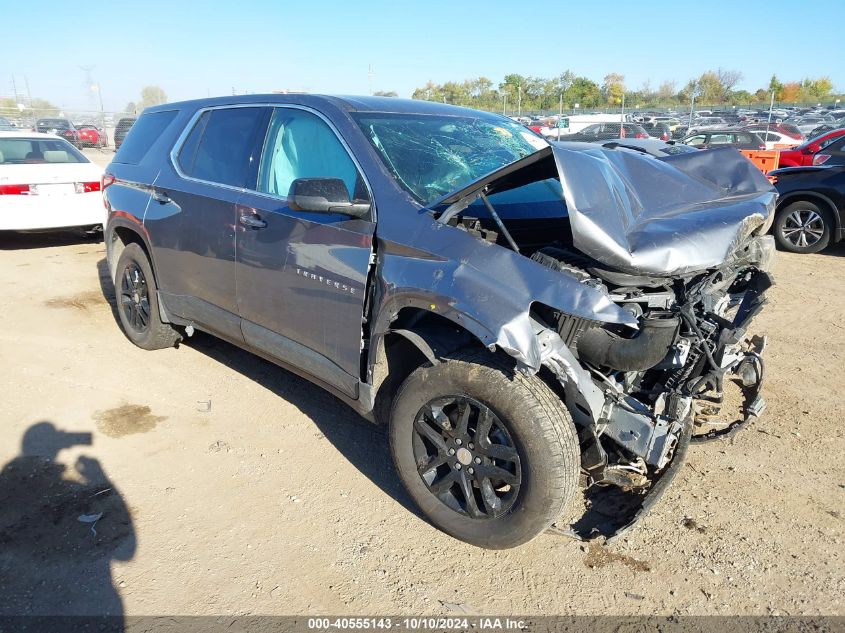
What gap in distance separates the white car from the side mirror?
618 centimetres

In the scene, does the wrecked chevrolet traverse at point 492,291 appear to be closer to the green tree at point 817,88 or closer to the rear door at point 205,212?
the rear door at point 205,212

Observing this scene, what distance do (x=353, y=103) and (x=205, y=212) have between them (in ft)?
3.97

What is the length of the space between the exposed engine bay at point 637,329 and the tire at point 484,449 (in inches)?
8.8

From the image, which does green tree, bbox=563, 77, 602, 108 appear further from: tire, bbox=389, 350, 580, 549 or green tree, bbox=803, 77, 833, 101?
tire, bbox=389, 350, 580, 549

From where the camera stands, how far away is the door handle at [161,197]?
444cm

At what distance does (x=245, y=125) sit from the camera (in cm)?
398

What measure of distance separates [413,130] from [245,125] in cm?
112

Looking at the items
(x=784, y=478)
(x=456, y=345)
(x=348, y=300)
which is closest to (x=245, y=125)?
(x=348, y=300)

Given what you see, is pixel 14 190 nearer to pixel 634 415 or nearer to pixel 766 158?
pixel 634 415

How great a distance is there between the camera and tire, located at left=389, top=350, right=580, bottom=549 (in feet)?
8.58

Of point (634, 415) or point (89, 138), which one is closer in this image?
point (634, 415)

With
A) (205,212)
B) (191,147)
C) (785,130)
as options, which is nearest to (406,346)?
(205,212)

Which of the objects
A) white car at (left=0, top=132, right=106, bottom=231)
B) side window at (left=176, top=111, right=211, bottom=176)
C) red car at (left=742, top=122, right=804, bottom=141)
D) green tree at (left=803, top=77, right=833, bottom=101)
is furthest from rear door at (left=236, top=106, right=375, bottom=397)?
green tree at (left=803, top=77, right=833, bottom=101)

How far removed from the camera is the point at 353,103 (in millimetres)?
3602
